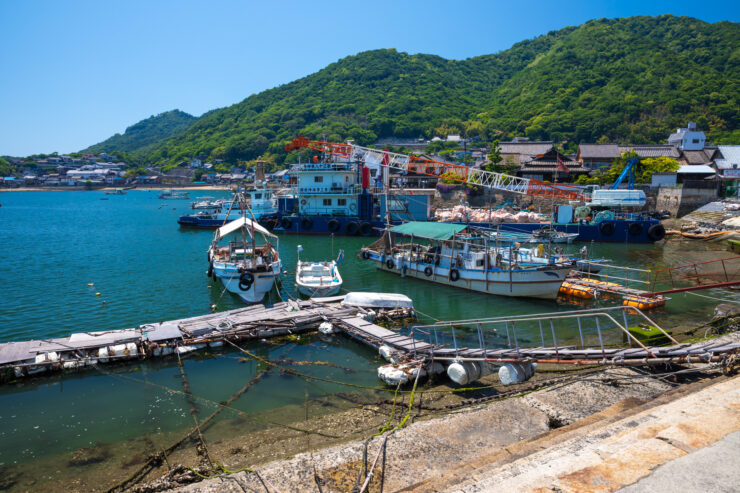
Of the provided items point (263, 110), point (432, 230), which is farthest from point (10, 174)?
point (432, 230)

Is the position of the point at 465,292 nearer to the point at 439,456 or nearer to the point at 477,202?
the point at 439,456

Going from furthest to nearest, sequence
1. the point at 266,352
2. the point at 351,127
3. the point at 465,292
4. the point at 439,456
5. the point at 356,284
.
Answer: the point at 351,127, the point at 356,284, the point at 465,292, the point at 266,352, the point at 439,456

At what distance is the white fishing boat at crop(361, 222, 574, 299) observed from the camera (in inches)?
871

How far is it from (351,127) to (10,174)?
137 meters

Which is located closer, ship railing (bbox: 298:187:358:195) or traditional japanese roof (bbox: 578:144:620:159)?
ship railing (bbox: 298:187:358:195)

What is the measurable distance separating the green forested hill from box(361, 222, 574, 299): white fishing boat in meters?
44.4

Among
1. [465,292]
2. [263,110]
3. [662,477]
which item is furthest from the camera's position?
[263,110]

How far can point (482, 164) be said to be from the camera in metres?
73.1

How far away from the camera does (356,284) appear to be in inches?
1046

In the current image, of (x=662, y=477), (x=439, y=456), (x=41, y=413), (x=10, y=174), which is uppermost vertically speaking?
(x=10, y=174)

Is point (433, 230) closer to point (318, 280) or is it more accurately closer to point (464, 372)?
point (318, 280)

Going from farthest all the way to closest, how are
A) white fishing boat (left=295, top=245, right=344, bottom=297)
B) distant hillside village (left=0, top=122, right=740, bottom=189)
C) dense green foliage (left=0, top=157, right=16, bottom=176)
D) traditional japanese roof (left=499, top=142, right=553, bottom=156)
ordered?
dense green foliage (left=0, top=157, right=16, bottom=176), traditional japanese roof (left=499, top=142, right=553, bottom=156), distant hillside village (left=0, top=122, right=740, bottom=189), white fishing boat (left=295, top=245, right=344, bottom=297)

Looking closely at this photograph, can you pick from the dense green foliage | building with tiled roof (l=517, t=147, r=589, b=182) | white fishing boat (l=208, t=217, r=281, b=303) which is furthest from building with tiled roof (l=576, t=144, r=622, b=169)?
the dense green foliage

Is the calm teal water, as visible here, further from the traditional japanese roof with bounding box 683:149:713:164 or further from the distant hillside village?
the traditional japanese roof with bounding box 683:149:713:164
